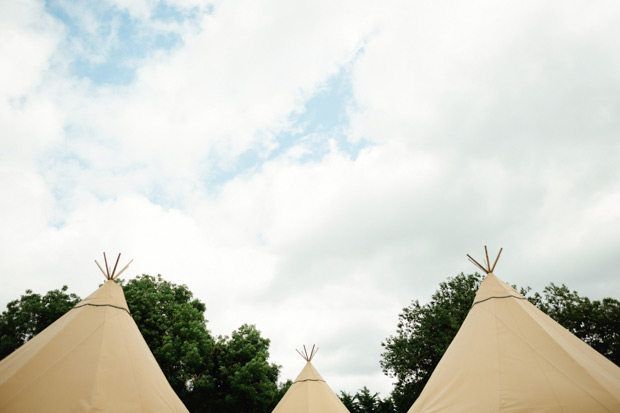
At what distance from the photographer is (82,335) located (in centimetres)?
664

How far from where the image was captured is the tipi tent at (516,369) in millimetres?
5453

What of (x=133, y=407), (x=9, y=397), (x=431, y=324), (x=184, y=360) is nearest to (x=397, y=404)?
(x=431, y=324)

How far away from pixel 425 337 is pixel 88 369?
1522cm

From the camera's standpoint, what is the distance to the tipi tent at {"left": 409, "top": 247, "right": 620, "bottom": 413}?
215 inches

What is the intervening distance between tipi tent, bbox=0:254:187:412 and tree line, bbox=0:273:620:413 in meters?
7.28

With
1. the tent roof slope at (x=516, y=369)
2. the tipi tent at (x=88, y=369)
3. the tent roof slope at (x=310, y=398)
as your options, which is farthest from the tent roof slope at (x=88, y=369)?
the tent roof slope at (x=516, y=369)

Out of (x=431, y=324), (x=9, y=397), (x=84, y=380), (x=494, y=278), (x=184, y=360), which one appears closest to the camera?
(x=9, y=397)

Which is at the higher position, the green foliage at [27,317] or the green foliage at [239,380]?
the green foliage at [27,317]

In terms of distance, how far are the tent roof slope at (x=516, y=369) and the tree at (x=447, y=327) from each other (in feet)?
31.7

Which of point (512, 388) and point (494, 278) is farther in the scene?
point (494, 278)

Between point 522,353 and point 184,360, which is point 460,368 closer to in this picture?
point 522,353

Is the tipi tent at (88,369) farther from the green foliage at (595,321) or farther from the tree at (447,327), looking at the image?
the green foliage at (595,321)

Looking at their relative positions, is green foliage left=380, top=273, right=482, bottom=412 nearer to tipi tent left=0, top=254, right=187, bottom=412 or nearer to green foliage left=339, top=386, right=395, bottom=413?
green foliage left=339, top=386, right=395, bottom=413

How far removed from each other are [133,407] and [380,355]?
54.9 ft
